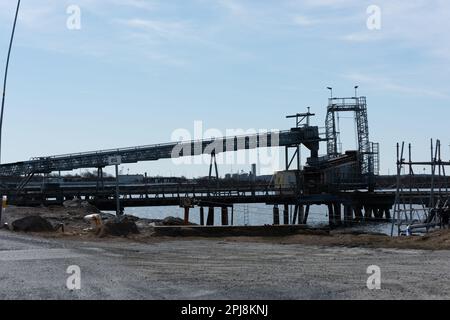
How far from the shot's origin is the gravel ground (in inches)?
429

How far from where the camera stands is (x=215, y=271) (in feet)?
45.6

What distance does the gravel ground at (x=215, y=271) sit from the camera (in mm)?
10891

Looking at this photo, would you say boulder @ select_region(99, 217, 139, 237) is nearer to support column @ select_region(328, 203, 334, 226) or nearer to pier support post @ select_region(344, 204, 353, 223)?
support column @ select_region(328, 203, 334, 226)

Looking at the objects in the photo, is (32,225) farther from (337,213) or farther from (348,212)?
(348,212)

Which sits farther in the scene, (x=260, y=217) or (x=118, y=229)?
(x=260, y=217)

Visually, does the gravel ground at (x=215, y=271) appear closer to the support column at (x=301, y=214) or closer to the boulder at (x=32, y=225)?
the boulder at (x=32, y=225)

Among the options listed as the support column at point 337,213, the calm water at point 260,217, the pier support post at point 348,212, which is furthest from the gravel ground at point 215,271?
the pier support post at point 348,212

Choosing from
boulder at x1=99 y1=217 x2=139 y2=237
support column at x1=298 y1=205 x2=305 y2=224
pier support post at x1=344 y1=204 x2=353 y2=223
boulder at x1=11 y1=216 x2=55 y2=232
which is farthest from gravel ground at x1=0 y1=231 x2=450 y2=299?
pier support post at x1=344 y1=204 x2=353 y2=223

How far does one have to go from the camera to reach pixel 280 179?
223 feet

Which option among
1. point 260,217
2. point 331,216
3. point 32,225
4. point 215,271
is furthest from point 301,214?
point 215,271

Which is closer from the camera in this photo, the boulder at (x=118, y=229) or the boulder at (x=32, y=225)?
the boulder at (x=118, y=229)

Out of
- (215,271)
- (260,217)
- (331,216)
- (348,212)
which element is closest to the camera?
(215,271)

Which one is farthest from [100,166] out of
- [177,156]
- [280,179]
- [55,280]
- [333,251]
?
[55,280]

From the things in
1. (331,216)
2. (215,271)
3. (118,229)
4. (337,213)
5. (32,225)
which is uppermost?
(32,225)
